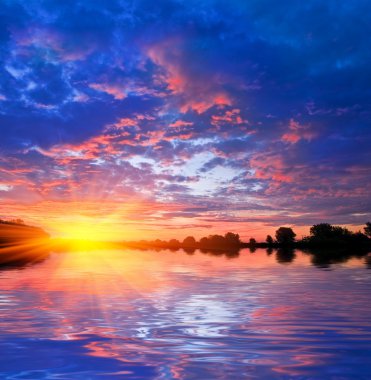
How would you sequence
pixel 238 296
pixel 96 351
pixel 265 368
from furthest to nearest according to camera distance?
1. pixel 238 296
2. pixel 96 351
3. pixel 265 368

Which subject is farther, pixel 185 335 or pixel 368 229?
pixel 368 229

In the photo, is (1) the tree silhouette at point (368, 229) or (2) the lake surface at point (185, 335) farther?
(1) the tree silhouette at point (368, 229)

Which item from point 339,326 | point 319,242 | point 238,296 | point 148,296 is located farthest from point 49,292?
point 319,242

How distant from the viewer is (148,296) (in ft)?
55.7

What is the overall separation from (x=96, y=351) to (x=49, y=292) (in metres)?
10.5

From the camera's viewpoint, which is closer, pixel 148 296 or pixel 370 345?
pixel 370 345

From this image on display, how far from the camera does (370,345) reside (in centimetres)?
873

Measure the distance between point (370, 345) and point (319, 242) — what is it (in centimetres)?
17793

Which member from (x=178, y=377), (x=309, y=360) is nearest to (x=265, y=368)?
(x=309, y=360)

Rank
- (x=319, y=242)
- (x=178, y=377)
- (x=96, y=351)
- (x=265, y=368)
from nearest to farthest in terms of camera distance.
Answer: (x=178, y=377) < (x=265, y=368) < (x=96, y=351) < (x=319, y=242)

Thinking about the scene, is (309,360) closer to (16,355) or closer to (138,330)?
(138,330)

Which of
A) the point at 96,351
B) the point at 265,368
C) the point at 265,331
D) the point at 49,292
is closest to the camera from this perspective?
the point at 265,368

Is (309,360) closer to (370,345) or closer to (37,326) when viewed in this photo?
(370,345)

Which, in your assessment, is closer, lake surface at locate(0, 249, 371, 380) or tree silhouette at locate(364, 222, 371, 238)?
lake surface at locate(0, 249, 371, 380)
